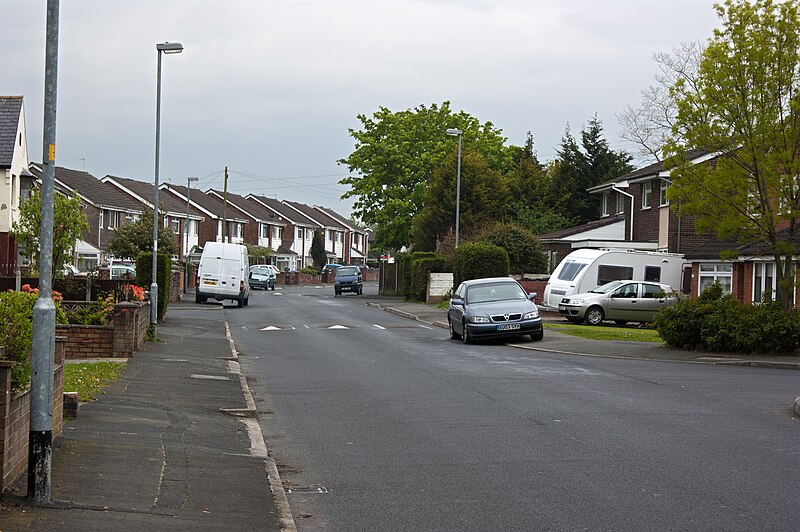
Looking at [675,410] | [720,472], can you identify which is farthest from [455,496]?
[675,410]

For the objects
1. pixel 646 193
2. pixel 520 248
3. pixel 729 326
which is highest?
pixel 646 193

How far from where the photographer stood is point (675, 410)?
43.8 ft

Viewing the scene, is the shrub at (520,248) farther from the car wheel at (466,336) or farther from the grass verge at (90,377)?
the grass verge at (90,377)

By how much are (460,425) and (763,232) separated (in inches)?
567

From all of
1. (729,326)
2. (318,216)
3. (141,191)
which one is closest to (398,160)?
(141,191)

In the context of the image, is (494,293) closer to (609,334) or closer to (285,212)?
(609,334)

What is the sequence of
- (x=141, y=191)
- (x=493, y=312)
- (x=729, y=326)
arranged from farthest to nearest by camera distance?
(x=141, y=191) → (x=493, y=312) → (x=729, y=326)

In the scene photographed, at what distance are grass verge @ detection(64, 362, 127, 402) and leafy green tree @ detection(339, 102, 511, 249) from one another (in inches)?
1984

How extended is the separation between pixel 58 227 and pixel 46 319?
26.4 meters

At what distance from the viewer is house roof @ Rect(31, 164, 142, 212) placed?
73625mm

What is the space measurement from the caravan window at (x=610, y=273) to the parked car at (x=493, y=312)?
10463 millimetres

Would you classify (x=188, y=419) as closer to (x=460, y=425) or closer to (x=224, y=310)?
(x=460, y=425)

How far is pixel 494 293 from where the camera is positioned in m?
27.4

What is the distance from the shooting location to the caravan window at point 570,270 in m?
37.8
